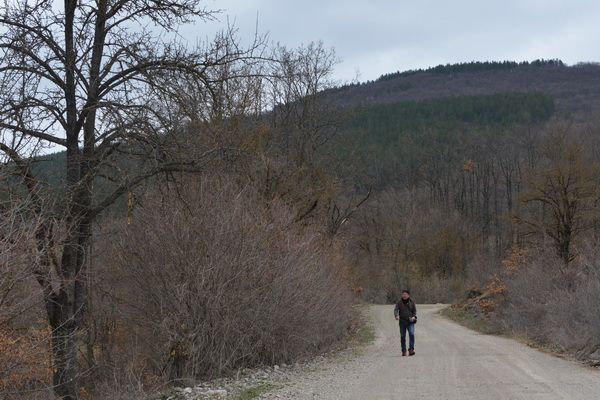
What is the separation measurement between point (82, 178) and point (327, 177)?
18128mm

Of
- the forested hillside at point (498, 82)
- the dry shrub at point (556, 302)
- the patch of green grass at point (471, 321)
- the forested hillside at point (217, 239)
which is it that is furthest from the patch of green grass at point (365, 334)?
the forested hillside at point (498, 82)

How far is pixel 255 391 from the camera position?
10.8 metres

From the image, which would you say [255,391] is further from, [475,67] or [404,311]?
[475,67]

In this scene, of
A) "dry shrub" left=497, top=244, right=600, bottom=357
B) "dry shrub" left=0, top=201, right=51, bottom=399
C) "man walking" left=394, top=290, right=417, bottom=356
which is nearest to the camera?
"dry shrub" left=0, top=201, right=51, bottom=399

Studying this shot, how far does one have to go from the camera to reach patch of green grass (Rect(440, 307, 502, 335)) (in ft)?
91.4

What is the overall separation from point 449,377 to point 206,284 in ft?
16.9

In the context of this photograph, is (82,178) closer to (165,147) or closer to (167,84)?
(165,147)

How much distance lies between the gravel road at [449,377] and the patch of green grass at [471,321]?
8.84 meters

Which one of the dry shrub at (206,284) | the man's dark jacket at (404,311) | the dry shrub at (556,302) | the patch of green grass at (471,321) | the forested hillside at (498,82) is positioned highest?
the forested hillside at (498,82)

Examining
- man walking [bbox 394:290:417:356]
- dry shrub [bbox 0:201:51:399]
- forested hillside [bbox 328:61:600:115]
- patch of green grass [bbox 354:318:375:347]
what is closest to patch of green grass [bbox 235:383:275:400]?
dry shrub [bbox 0:201:51:399]

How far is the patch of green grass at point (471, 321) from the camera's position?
27.9 metres

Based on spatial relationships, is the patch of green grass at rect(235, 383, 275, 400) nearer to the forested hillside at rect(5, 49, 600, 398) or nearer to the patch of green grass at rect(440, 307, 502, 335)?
the forested hillside at rect(5, 49, 600, 398)

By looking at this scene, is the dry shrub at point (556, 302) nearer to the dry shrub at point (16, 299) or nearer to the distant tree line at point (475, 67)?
the dry shrub at point (16, 299)

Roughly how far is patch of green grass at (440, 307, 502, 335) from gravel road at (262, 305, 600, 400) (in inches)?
348
